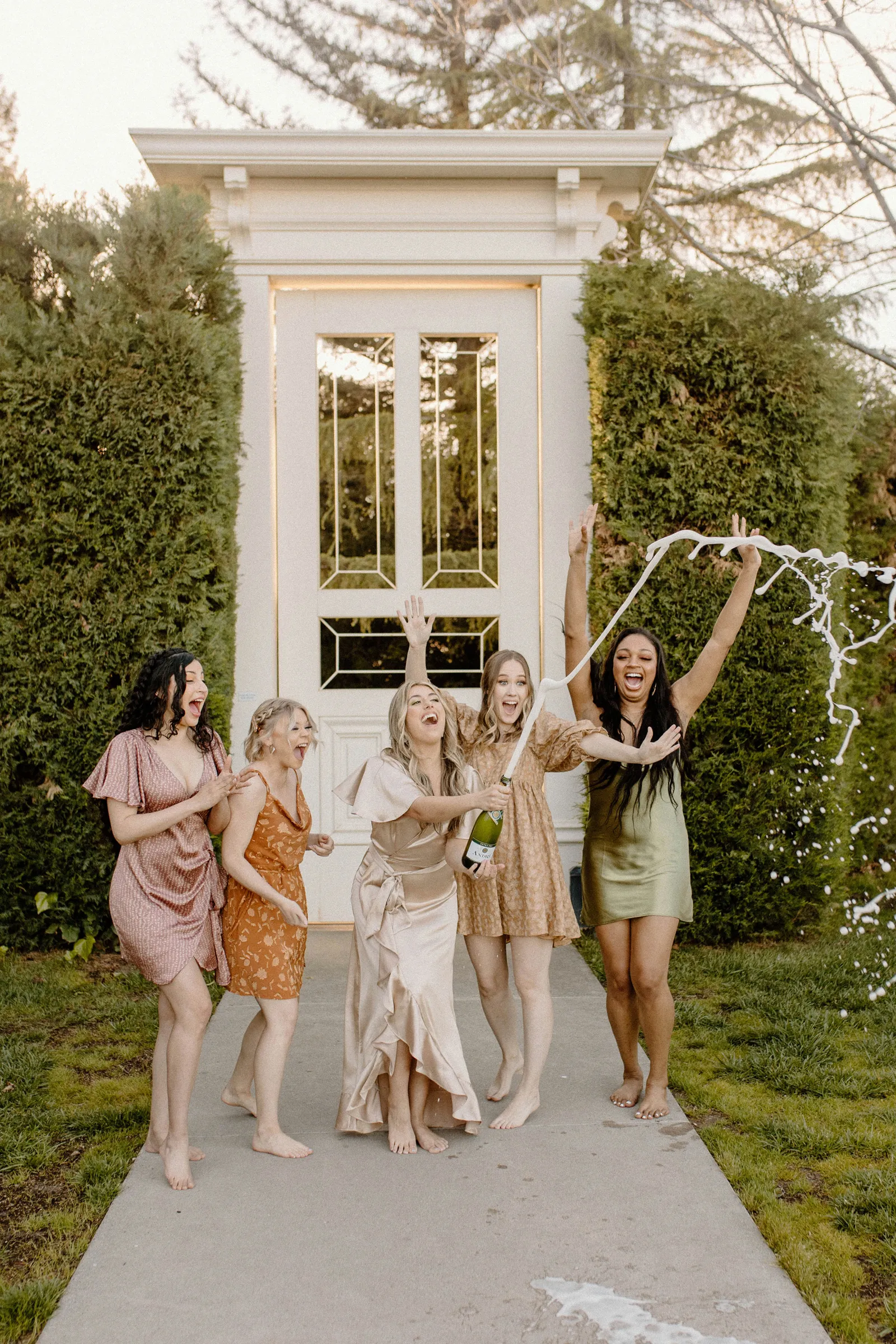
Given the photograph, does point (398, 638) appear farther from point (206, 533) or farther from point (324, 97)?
point (324, 97)

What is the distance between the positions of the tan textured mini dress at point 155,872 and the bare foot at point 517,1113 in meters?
1.16

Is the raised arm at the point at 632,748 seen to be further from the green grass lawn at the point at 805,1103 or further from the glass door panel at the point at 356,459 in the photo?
the glass door panel at the point at 356,459

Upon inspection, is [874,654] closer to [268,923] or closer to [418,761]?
[418,761]

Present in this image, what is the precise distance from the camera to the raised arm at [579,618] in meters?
4.14

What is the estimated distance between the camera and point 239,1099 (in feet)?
13.2

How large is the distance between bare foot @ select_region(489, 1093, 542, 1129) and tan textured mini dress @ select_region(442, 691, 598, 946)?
54cm

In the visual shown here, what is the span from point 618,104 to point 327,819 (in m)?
10.3

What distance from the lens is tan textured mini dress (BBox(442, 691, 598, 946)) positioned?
3.96 m

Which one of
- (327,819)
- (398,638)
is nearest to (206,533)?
(398,638)

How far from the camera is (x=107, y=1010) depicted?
5230 mm

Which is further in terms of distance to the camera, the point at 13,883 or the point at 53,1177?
the point at 13,883

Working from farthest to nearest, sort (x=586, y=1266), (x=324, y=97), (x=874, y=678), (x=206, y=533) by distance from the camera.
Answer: (x=324, y=97) < (x=874, y=678) < (x=206, y=533) < (x=586, y=1266)

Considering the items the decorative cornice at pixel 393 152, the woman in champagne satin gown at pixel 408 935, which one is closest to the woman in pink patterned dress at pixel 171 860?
the woman in champagne satin gown at pixel 408 935

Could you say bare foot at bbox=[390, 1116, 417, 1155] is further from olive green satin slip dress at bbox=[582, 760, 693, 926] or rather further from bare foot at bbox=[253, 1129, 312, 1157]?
olive green satin slip dress at bbox=[582, 760, 693, 926]
